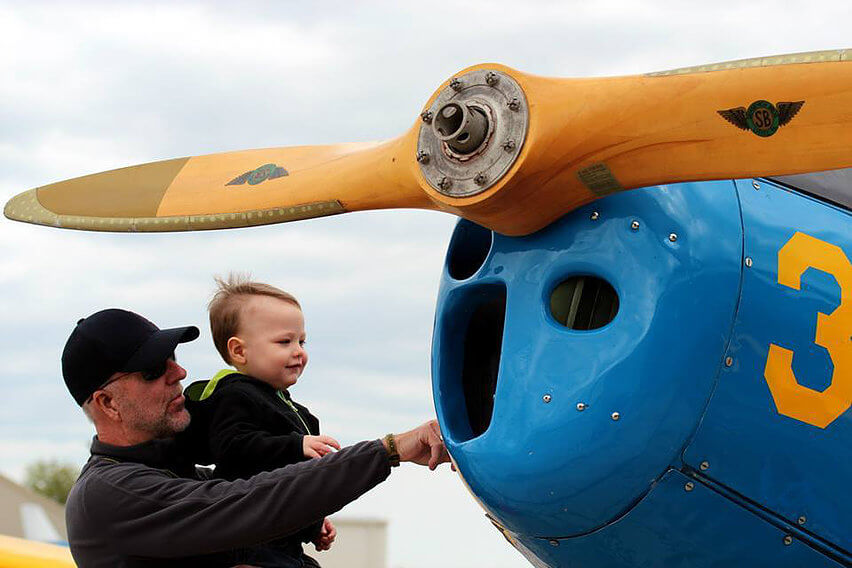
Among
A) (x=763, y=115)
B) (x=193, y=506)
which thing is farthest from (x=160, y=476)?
(x=763, y=115)

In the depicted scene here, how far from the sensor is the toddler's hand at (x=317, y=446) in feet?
13.6

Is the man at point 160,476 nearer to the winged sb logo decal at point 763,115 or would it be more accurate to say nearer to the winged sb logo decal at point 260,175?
the winged sb logo decal at point 260,175

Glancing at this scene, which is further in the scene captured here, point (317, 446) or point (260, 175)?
point (260, 175)

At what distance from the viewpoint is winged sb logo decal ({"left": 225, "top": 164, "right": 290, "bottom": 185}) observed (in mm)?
4551

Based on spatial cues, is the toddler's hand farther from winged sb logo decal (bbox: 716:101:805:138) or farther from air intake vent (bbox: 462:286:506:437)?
winged sb logo decal (bbox: 716:101:805:138)

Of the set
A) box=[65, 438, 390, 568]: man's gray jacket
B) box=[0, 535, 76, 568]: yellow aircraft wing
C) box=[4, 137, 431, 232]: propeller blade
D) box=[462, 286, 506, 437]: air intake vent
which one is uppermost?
box=[4, 137, 431, 232]: propeller blade

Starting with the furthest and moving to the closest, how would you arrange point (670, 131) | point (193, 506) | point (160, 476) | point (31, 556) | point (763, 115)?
point (31, 556) < point (160, 476) < point (193, 506) < point (670, 131) < point (763, 115)

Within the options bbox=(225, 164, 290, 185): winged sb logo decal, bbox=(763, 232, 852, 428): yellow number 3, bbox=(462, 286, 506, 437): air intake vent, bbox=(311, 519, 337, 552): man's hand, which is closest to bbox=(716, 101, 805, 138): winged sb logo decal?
bbox=(763, 232, 852, 428): yellow number 3

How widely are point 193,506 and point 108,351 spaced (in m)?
0.75

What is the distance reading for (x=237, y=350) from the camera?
458 cm

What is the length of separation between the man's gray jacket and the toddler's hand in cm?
18

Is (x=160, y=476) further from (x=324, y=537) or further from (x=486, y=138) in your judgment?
(x=486, y=138)

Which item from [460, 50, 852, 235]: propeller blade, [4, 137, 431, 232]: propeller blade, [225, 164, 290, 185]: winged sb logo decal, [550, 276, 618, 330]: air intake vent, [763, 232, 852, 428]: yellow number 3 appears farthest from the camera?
[225, 164, 290, 185]: winged sb logo decal

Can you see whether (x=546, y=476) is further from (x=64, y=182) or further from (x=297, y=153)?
(x=64, y=182)
